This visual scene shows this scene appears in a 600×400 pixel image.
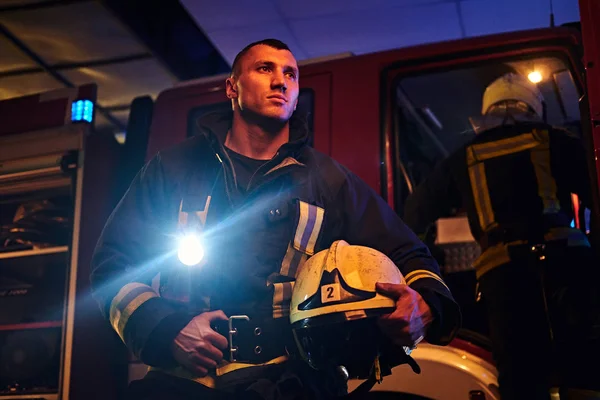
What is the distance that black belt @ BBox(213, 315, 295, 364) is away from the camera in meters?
1.72

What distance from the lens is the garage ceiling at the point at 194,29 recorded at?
5414mm

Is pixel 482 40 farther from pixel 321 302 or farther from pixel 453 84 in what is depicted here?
pixel 321 302

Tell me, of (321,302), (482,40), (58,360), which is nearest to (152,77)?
(58,360)

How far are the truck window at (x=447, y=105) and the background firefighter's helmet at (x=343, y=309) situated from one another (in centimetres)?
137

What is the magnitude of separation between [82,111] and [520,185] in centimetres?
263

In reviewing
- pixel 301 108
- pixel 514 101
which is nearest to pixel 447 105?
pixel 514 101

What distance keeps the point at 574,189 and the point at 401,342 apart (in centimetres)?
155

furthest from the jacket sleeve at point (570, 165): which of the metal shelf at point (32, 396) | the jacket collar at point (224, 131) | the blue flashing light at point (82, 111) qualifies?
the metal shelf at point (32, 396)

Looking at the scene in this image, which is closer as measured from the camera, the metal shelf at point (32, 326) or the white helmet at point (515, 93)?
the white helmet at point (515, 93)

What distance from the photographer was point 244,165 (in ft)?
6.83

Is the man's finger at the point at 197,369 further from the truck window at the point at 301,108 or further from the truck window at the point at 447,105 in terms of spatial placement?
the truck window at the point at 447,105

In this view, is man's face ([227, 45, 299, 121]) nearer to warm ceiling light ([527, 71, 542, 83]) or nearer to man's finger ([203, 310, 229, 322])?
man's finger ([203, 310, 229, 322])

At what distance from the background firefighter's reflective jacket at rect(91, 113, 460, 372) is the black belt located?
1.8 inches

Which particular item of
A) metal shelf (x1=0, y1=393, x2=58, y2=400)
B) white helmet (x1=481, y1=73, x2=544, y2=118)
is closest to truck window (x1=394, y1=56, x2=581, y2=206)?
white helmet (x1=481, y1=73, x2=544, y2=118)
